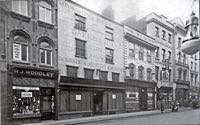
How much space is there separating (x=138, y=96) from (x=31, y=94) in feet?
17.9

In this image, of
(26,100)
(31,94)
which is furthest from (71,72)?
(26,100)

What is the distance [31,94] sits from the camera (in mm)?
6848

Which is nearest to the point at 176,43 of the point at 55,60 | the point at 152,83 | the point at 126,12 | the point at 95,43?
the point at 152,83

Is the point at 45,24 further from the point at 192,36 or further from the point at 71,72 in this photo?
the point at 192,36

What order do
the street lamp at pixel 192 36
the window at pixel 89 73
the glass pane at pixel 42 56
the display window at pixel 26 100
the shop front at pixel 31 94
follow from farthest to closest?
the glass pane at pixel 42 56 → the display window at pixel 26 100 → the shop front at pixel 31 94 → the window at pixel 89 73 → the street lamp at pixel 192 36

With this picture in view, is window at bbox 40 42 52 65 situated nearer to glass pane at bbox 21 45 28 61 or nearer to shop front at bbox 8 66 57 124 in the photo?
shop front at bbox 8 66 57 124

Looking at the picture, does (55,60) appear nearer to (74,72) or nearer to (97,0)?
(74,72)

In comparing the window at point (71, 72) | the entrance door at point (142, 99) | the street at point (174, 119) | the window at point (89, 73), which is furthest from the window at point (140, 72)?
the window at point (71, 72)

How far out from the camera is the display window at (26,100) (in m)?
6.41

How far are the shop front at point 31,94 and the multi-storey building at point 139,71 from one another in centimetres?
476

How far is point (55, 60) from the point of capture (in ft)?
23.3

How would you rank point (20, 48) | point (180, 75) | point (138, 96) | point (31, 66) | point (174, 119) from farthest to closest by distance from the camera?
point (31, 66)
point (20, 48)
point (138, 96)
point (180, 75)
point (174, 119)

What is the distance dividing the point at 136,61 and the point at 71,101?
18.5 ft

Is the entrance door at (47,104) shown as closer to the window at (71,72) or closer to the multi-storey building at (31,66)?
the multi-storey building at (31,66)
